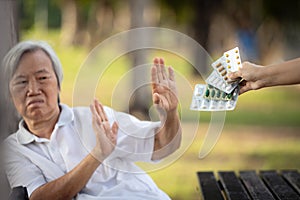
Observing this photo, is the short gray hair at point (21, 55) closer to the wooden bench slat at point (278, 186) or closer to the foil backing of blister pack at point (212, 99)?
the foil backing of blister pack at point (212, 99)

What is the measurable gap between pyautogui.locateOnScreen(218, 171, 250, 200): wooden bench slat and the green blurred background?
0.87ft

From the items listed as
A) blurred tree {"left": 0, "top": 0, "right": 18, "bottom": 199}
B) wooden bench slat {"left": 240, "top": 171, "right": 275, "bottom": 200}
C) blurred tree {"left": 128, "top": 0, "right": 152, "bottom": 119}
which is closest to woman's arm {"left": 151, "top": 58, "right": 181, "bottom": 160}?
wooden bench slat {"left": 240, "top": 171, "right": 275, "bottom": 200}

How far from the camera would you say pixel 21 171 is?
143 inches

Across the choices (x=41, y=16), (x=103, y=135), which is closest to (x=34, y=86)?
(x=103, y=135)

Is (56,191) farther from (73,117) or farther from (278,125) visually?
(278,125)

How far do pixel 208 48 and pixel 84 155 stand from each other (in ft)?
40.7

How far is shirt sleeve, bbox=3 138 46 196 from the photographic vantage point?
3.59 metres

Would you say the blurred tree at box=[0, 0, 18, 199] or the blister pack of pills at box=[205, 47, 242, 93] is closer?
the blurred tree at box=[0, 0, 18, 199]

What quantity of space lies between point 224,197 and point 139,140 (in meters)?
0.57

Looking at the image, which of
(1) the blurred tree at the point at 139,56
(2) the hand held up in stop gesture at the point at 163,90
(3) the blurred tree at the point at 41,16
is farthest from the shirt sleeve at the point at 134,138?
(3) the blurred tree at the point at 41,16

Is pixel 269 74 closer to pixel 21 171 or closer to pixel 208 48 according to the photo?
pixel 21 171

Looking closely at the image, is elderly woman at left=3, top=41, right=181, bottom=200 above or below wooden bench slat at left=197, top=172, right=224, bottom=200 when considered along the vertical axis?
above

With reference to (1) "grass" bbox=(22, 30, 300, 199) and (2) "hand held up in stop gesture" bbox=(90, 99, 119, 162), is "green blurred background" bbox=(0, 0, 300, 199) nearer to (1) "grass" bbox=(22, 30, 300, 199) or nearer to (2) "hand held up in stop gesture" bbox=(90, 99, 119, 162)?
(1) "grass" bbox=(22, 30, 300, 199)

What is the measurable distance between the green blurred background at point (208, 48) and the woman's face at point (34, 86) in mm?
517
